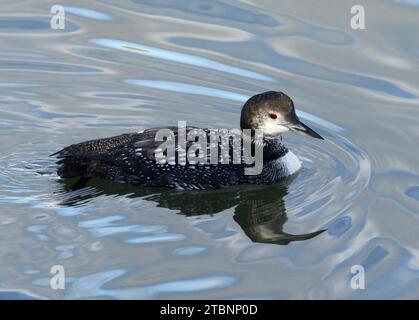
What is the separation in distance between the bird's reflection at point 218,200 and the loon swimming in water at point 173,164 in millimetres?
67

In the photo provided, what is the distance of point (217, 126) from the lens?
11016 millimetres

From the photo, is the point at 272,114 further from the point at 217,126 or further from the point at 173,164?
the point at 217,126

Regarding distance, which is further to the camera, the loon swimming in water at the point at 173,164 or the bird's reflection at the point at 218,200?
the loon swimming in water at the point at 173,164

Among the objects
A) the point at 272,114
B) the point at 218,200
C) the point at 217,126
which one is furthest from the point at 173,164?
the point at 217,126

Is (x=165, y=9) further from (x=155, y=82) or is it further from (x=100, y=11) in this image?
(x=155, y=82)

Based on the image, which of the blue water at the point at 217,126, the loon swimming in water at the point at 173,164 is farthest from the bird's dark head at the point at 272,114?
the blue water at the point at 217,126

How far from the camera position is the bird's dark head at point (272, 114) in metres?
9.79

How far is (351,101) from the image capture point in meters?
11.7

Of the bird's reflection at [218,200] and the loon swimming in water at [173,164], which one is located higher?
the loon swimming in water at [173,164]

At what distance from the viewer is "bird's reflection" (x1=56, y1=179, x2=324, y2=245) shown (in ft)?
30.3

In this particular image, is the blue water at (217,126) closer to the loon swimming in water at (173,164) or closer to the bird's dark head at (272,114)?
the loon swimming in water at (173,164)

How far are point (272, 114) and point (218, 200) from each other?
1012 millimetres

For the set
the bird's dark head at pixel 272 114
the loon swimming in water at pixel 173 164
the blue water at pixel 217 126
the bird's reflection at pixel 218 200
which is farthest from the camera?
the bird's dark head at pixel 272 114

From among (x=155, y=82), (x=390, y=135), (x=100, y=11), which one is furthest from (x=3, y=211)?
(x=100, y=11)
